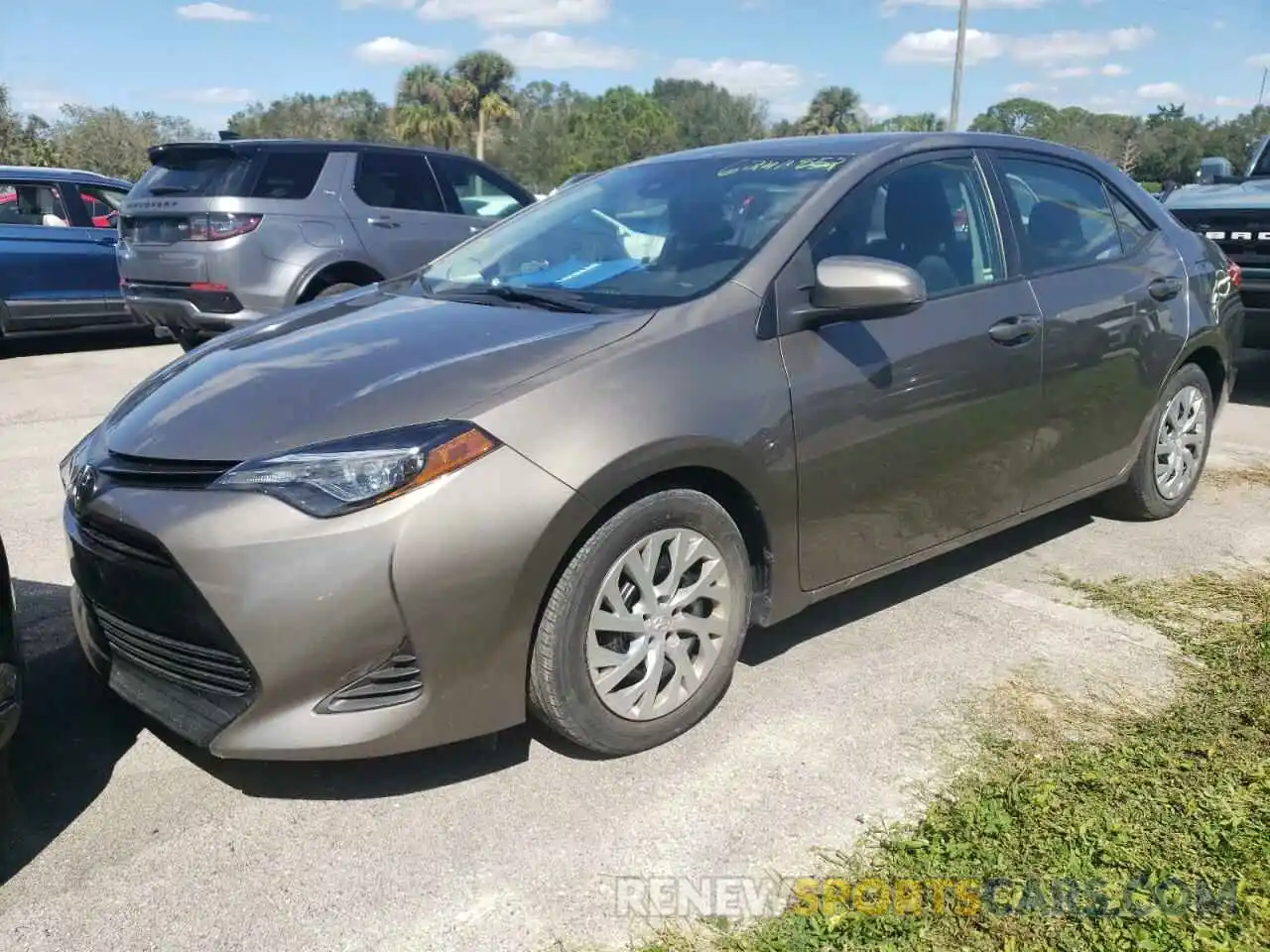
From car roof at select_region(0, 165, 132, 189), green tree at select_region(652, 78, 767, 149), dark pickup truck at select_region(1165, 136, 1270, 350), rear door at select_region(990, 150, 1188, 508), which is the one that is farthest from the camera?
green tree at select_region(652, 78, 767, 149)

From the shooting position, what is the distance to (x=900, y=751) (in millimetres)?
2959

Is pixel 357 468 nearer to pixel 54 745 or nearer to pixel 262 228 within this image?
pixel 54 745

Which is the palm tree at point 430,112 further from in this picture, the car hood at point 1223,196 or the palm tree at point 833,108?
the car hood at point 1223,196

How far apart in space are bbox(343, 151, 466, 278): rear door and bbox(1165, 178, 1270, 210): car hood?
549cm

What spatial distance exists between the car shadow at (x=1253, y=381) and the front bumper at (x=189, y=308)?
6.69m

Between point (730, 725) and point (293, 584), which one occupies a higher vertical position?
point (293, 584)

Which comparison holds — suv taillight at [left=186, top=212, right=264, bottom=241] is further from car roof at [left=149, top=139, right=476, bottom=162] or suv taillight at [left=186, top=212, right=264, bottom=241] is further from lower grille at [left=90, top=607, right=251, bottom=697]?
lower grille at [left=90, top=607, right=251, bottom=697]

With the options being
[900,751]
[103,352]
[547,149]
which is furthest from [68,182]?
[547,149]

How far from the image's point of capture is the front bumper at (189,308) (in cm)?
729

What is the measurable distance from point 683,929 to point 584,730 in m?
0.62

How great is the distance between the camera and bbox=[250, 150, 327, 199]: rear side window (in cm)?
747

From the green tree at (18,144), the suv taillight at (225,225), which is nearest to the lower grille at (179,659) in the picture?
the suv taillight at (225,225)

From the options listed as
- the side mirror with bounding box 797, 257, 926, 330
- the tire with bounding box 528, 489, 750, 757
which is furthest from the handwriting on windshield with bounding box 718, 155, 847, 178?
the tire with bounding box 528, 489, 750, 757

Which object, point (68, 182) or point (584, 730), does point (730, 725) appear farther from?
point (68, 182)
